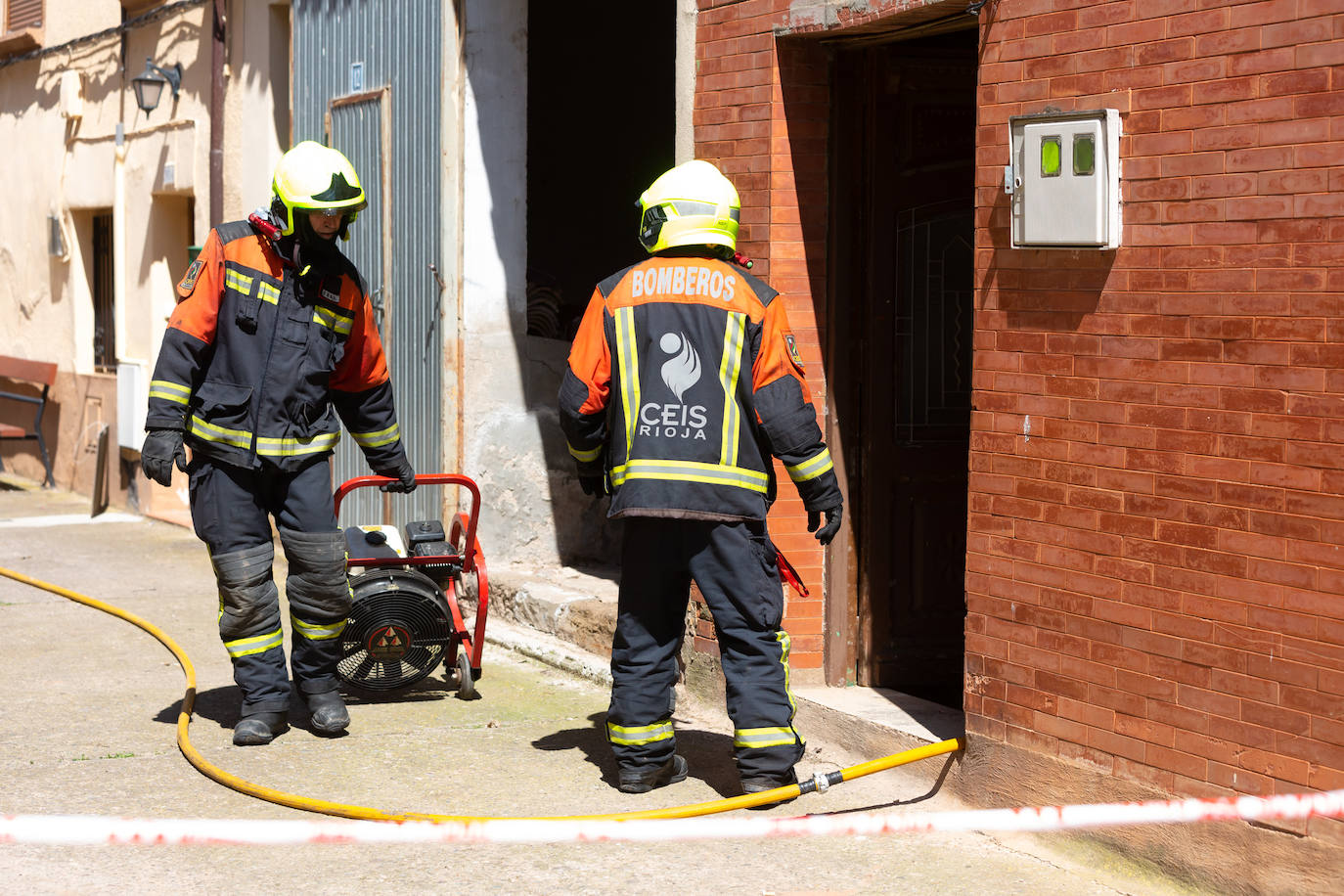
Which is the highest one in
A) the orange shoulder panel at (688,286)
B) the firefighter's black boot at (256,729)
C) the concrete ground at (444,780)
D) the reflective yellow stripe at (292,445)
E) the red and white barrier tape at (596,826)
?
the orange shoulder panel at (688,286)

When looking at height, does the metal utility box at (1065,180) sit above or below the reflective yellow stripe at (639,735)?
above

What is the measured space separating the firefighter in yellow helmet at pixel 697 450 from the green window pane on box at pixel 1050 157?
933 millimetres

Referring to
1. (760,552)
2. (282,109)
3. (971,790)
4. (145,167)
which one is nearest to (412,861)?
(760,552)

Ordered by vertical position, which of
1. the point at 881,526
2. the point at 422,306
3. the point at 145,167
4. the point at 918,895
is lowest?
the point at 918,895

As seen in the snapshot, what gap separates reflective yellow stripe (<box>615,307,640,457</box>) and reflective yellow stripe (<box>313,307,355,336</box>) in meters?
1.33

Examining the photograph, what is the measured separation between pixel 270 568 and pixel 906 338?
8.50 ft

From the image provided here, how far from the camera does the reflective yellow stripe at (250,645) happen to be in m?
5.58

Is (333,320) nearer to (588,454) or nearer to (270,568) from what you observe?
(270,568)

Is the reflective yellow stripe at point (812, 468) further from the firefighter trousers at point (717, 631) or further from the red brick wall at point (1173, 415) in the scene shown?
the red brick wall at point (1173, 415)

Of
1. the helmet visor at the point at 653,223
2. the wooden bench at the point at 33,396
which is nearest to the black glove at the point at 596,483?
the helmet visor at the point at 653,223

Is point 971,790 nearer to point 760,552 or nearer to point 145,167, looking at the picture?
point 760,552

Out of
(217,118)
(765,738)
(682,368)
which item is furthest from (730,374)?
(217,118)

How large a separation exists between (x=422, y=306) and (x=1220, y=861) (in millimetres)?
5451

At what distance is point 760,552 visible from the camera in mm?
4852
